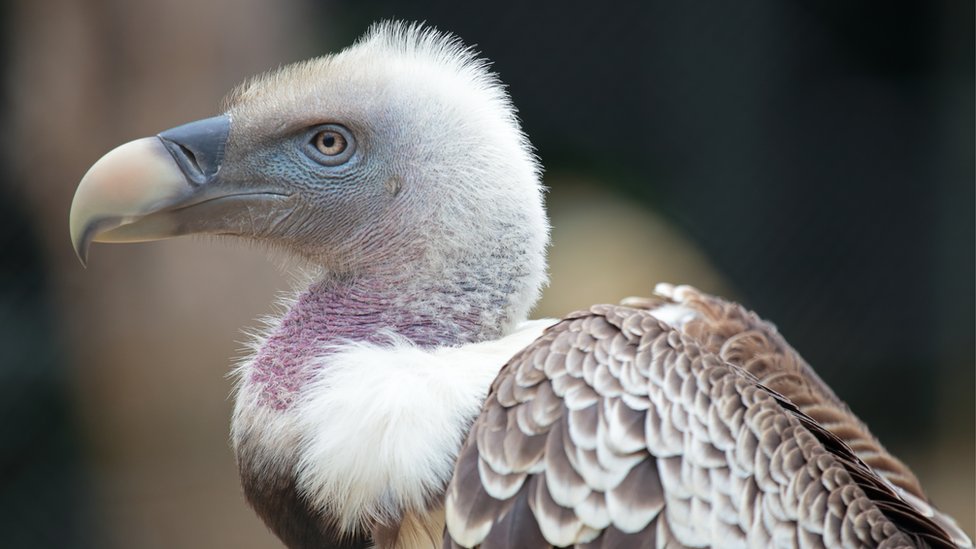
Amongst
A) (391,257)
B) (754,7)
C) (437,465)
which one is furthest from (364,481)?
(754,7)

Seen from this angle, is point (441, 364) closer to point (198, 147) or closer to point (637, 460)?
point (637, 460)

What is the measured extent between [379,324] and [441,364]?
202 millimetres

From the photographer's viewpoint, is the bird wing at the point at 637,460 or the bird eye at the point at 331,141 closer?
the bird wing at the point at 637,460

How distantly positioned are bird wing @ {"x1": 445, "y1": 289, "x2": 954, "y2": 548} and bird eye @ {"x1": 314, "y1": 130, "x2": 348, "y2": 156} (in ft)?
2.20

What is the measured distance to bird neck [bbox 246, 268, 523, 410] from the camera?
7.09 ft

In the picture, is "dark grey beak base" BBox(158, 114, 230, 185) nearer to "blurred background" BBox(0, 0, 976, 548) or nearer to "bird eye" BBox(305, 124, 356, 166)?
"bird eye" BBox(305, 124, 356, 166)

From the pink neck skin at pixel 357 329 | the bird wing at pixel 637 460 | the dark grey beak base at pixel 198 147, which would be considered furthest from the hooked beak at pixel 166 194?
the bird wing at pixel 637 460

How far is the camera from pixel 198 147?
225 centimetres

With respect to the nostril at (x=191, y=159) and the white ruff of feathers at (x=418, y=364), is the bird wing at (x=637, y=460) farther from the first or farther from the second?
the nostril at (x=191, y=159)

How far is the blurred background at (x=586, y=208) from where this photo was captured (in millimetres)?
5098

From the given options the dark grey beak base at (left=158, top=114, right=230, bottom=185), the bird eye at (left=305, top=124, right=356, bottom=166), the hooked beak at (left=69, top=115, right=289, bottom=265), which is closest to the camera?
the hooked beak at (left=69, top=115, right=289, bottom=265)

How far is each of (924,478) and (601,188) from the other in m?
2.64

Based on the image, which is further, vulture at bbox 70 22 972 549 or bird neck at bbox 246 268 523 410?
bird neck at bbox 246 268 523 410

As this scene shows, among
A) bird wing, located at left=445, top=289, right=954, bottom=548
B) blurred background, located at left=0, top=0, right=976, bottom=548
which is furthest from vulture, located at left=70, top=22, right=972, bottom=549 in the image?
blurred background, located at left=0, top=0, right=976, bottom=548
